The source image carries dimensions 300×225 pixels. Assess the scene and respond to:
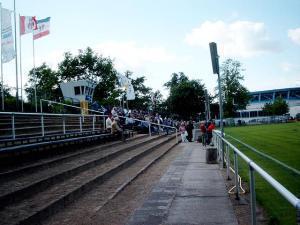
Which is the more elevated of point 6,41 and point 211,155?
point 6,41

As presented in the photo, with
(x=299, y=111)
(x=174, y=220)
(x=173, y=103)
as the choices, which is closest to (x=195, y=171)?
(x=174, y=220)

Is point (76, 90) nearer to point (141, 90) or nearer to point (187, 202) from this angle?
point (187, 202)

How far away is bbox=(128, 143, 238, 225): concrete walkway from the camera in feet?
21.6

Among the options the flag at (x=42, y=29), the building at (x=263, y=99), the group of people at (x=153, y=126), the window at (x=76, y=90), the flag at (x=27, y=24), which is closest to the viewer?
the group of people at (x=153, y=126)

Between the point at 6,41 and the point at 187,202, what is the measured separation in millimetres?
16713

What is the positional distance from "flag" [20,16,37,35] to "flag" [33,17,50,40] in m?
0.33

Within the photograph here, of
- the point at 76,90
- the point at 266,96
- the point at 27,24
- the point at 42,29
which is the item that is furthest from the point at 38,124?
the point at 266,96

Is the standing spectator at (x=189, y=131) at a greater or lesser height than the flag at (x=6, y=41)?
lesser

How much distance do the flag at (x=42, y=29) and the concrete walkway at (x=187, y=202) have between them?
57.4ft

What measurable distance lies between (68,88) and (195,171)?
36.1 m

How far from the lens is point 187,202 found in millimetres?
7914

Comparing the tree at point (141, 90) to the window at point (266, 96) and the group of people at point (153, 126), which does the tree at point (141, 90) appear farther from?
the group of people at point (153, 126)

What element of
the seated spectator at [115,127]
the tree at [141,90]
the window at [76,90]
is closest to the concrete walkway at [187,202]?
the seated spectator at [115,127]

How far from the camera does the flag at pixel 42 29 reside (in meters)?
25.8
